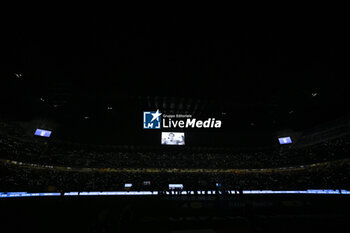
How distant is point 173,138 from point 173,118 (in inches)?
137

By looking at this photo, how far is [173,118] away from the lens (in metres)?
8.92

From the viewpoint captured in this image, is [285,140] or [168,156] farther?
[168,156]

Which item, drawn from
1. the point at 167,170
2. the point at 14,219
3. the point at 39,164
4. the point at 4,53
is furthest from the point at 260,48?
the point at 39,164

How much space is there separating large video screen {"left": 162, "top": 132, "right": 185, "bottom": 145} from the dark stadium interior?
271 centimetres

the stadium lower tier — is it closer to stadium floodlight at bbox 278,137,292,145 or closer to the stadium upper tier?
the stadium upper tier

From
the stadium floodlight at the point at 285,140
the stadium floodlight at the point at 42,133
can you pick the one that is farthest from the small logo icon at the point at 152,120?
the stadium floodlight at the point at 285,140

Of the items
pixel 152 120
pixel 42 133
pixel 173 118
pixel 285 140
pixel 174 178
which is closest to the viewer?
pixel 152 120

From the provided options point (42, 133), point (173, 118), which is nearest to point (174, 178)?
point (173, 118)

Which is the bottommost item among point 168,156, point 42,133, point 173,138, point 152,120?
point 168,156

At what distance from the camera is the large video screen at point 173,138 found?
11727mm

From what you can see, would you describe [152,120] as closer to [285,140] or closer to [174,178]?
[174,178]

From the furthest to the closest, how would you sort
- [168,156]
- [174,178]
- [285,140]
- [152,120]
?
[168,156]
[174,178]
[285,140]
[152,120]

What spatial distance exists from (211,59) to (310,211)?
16.8 feet

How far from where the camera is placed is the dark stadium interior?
311 cm
